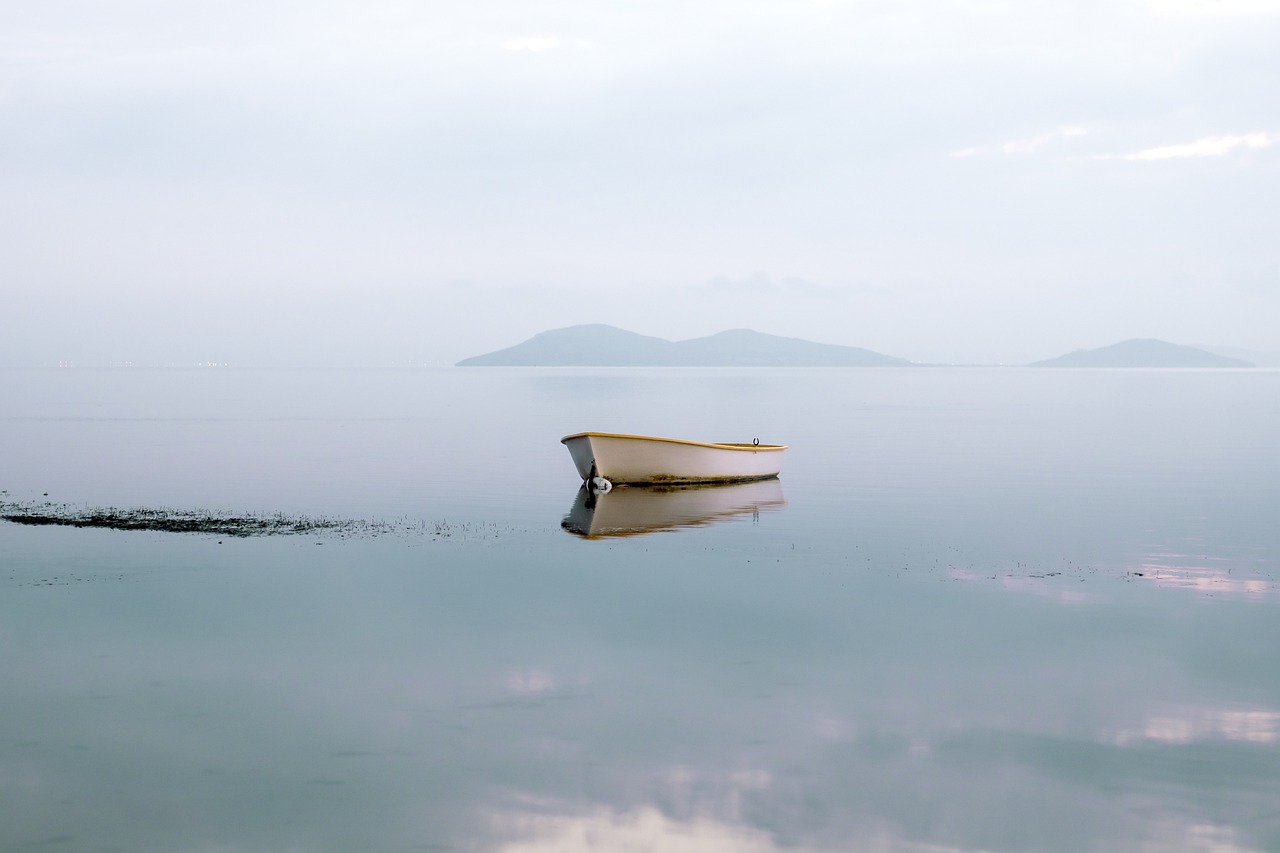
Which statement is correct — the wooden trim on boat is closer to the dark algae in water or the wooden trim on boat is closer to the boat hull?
the boat hull

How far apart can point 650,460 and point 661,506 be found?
451cm

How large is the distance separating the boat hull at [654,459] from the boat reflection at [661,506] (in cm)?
44

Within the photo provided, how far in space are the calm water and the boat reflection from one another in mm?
388

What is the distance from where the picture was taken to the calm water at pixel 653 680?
12.5m

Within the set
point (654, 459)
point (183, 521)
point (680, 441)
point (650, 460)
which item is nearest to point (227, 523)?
point (183, 521)

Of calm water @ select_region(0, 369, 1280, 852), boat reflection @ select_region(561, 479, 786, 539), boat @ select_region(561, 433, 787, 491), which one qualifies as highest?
boat @ select_region(561, 433, 787, 491)

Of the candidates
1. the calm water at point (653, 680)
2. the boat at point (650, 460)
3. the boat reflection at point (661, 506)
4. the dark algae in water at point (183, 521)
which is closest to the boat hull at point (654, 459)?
the boat at point (650, 460)

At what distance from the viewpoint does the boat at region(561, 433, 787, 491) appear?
1716 inches

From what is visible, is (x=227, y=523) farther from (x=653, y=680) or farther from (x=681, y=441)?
(x=653, y=680)

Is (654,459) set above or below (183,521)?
above

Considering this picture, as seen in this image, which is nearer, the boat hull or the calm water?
the calm water

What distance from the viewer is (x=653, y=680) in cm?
1780

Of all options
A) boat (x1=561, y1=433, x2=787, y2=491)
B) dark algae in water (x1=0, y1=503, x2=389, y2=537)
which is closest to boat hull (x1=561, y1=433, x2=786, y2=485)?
boat (x1=561, y1=433, x2=787, y2=491)

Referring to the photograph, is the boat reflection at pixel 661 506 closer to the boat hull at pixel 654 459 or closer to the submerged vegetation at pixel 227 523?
the boat hull at pixel 654 459
